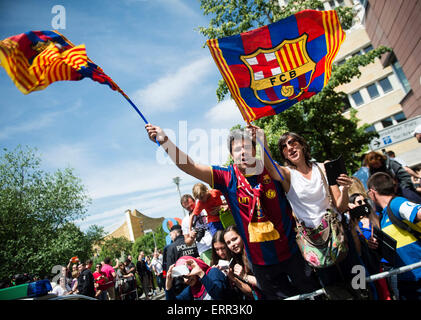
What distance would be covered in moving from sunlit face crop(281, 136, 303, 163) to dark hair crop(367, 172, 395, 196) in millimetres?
977

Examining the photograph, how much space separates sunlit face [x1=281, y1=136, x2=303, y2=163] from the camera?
8.21ft

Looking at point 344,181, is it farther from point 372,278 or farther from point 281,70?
point 281,70

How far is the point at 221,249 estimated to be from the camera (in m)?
3.09

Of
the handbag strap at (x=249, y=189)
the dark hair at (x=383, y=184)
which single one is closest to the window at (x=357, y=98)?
the dark hair at (x=383, y=184)

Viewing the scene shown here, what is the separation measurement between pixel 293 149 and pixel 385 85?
29.9m

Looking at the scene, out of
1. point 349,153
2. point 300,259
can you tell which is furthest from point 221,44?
point 349,153

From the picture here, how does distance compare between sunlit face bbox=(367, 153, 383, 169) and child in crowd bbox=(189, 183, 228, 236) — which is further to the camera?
sunlit face bbox=(367, 153, 383, 169)

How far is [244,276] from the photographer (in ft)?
8.70

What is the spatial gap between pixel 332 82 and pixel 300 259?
10.4 m

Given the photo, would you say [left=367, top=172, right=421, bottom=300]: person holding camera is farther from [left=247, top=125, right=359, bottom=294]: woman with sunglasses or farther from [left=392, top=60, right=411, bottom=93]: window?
[left=392, top=60, right=411, bottom=93]: window

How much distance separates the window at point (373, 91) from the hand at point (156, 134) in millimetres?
30863

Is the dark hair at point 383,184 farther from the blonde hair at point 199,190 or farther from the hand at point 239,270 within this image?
the blonde hair at point 199,190

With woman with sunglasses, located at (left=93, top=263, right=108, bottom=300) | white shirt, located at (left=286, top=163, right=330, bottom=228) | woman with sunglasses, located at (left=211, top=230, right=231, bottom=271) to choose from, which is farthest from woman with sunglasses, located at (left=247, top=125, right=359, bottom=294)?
woman with sunglasses, located at (left=93, top=263, right=108, bottom=300)

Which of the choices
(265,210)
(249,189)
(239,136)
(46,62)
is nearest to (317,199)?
(265,210)
